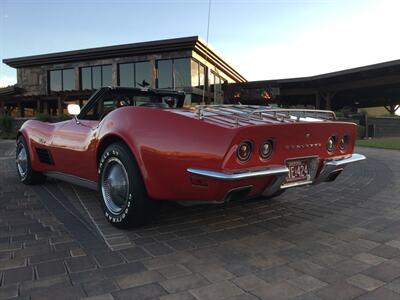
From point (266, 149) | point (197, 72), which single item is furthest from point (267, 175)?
point (197, 72)

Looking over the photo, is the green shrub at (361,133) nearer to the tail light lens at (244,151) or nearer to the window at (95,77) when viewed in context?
the window at (95,77)

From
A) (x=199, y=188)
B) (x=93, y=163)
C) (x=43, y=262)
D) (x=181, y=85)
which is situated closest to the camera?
(x=43, y=262)

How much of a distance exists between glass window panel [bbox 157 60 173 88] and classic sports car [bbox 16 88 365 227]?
65.6 ft

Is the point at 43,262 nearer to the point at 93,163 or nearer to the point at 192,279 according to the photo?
the point at 192,279

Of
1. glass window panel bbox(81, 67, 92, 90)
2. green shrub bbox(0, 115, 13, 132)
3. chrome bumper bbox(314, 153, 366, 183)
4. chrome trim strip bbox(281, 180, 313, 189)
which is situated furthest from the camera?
glass window panel bbox(81, 67, 92, 90)

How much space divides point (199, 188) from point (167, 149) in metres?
0.40

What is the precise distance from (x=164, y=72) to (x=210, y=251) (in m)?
21.9

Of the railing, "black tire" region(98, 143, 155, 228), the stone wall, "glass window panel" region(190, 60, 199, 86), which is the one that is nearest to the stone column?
"glass window panel" region(190, 60, 199, 86)

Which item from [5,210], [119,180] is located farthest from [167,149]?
[5,210]

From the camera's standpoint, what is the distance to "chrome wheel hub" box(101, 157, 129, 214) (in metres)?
3.48

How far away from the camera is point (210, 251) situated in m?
2.96

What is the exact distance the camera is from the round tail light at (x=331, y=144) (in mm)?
3574

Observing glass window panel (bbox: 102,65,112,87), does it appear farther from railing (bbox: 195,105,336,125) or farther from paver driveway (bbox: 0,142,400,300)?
railing (bbox: 195,105,336,125)

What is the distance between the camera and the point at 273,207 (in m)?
4.34
